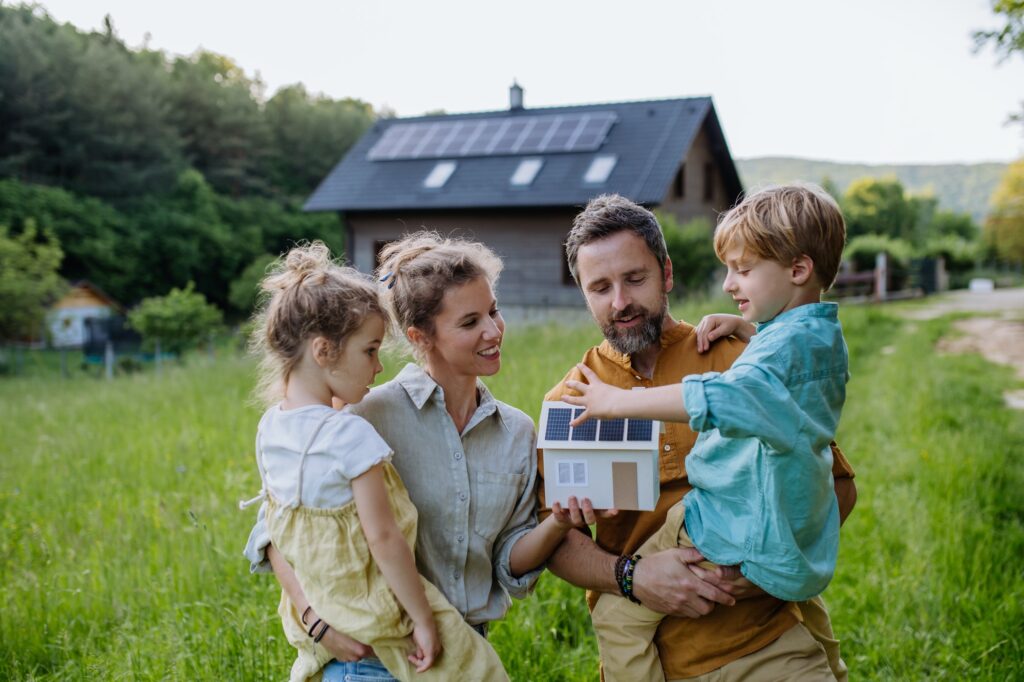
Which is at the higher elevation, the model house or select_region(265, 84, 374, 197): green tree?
select_region(265, 84, 374, 197): green tree

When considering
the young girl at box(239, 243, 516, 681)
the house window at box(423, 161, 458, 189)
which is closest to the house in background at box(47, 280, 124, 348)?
the house window at box(423, 161, 458, 189)

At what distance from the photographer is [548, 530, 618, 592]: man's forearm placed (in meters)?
2.34

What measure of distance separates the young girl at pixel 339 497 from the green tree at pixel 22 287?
3367 cm

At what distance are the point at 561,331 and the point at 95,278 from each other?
36611 mm

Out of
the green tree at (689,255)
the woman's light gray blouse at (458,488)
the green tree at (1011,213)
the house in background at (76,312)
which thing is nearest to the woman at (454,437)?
the woman's light gray blouse at (458,488)

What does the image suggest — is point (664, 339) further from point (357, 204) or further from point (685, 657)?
point (357, 204)

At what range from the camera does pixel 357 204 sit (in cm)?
2488

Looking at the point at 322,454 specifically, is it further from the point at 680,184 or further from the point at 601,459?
the point at 680,184

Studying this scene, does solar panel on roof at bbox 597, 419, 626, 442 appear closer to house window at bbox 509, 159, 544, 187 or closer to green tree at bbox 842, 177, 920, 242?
house window at bbox 509, 159, 544, 187

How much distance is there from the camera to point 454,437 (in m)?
2.31

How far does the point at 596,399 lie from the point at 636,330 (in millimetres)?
521

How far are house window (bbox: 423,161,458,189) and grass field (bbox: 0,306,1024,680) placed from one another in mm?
15861

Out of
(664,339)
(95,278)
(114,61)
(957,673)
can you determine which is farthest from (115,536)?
(114,61)

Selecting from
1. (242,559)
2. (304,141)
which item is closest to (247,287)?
(304,141)
